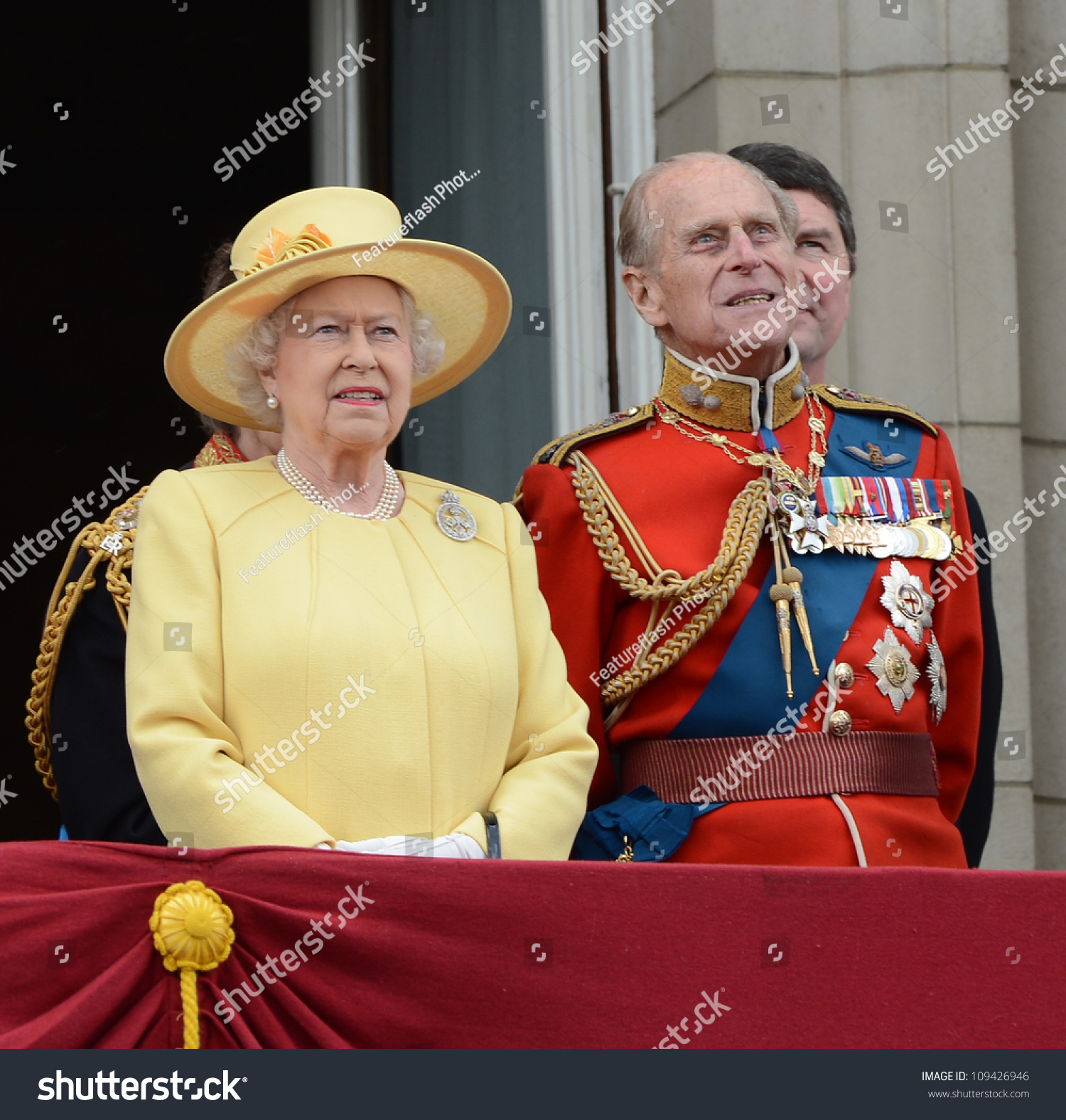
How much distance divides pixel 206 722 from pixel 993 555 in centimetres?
288

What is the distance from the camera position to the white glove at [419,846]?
2783 millimetres

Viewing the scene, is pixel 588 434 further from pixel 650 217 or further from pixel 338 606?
pixel 338 606

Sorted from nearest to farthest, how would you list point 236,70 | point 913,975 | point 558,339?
1. point 913,975
2. point 558,339
3. point 236,70

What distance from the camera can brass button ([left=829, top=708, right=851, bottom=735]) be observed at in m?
3.40

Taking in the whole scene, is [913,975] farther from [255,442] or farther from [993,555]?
[993,555]

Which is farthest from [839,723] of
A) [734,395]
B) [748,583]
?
[734,395]

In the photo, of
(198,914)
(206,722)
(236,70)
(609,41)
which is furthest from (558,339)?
(198,914)

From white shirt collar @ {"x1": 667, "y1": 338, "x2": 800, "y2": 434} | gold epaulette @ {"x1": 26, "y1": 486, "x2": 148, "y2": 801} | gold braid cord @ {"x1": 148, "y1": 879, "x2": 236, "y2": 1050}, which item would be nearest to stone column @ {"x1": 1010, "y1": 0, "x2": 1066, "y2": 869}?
white shirt collar @ {"x1": 667, "y1": 338, "x2": 800, "y2": 434}

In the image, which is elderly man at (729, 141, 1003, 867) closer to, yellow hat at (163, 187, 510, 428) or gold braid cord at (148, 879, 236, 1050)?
yellow hat at (163, 187, 510, 428)

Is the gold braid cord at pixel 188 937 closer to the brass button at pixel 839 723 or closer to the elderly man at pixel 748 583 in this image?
the elderly man at pixel 748 583

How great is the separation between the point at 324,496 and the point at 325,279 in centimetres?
34

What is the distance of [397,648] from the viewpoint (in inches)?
114

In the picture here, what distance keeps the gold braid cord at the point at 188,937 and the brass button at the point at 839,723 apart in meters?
1.29

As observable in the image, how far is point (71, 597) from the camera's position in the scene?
3.34m
